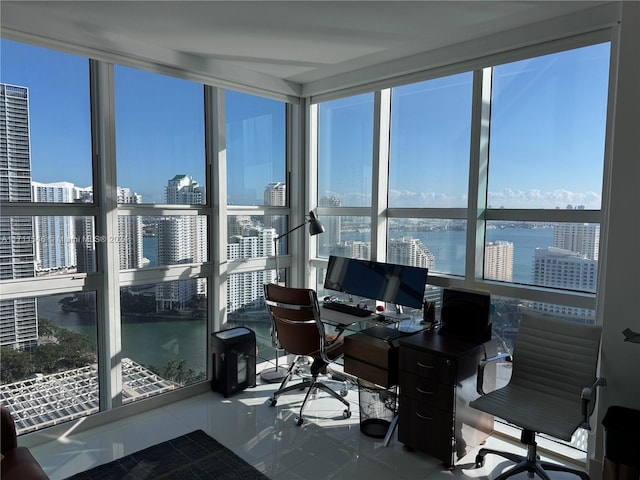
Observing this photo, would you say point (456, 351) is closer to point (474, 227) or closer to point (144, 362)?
point (474, 227)

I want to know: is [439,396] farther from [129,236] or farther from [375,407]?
[129,236]

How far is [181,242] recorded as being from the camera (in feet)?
12.1

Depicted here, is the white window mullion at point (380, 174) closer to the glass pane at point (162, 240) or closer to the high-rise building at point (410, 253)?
the high-rise building at point (410, 253)

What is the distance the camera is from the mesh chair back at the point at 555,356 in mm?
2555

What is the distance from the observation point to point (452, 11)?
104 inches

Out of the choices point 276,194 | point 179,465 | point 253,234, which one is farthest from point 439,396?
point 276,194

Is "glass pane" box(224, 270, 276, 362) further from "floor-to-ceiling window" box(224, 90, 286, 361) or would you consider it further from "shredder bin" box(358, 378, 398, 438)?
"shredder bin" box(358, 378, 398, 438)

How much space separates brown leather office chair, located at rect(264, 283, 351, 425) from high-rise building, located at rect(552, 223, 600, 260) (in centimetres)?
175

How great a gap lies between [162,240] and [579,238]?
10.2ft

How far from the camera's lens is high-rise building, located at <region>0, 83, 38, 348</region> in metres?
2.78

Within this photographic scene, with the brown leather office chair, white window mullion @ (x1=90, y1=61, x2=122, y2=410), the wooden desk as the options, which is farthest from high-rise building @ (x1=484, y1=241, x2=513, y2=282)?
white window mullion @ (x1=90, y1=61, x2=122, y2=410)

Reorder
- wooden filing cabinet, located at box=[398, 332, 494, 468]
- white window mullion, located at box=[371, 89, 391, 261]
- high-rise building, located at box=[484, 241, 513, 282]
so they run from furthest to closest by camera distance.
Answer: white window mullion, located at box=[371, 89, 391, 261]
high-rise building, located at box=[484, 241, 513, 282]
wooden filing cabinet, located at box=[398, 332, 494, 468]

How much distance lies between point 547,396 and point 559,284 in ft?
2.51

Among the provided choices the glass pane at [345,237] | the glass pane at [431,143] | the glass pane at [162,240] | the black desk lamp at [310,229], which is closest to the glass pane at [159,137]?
the glass pane at [162,240]
